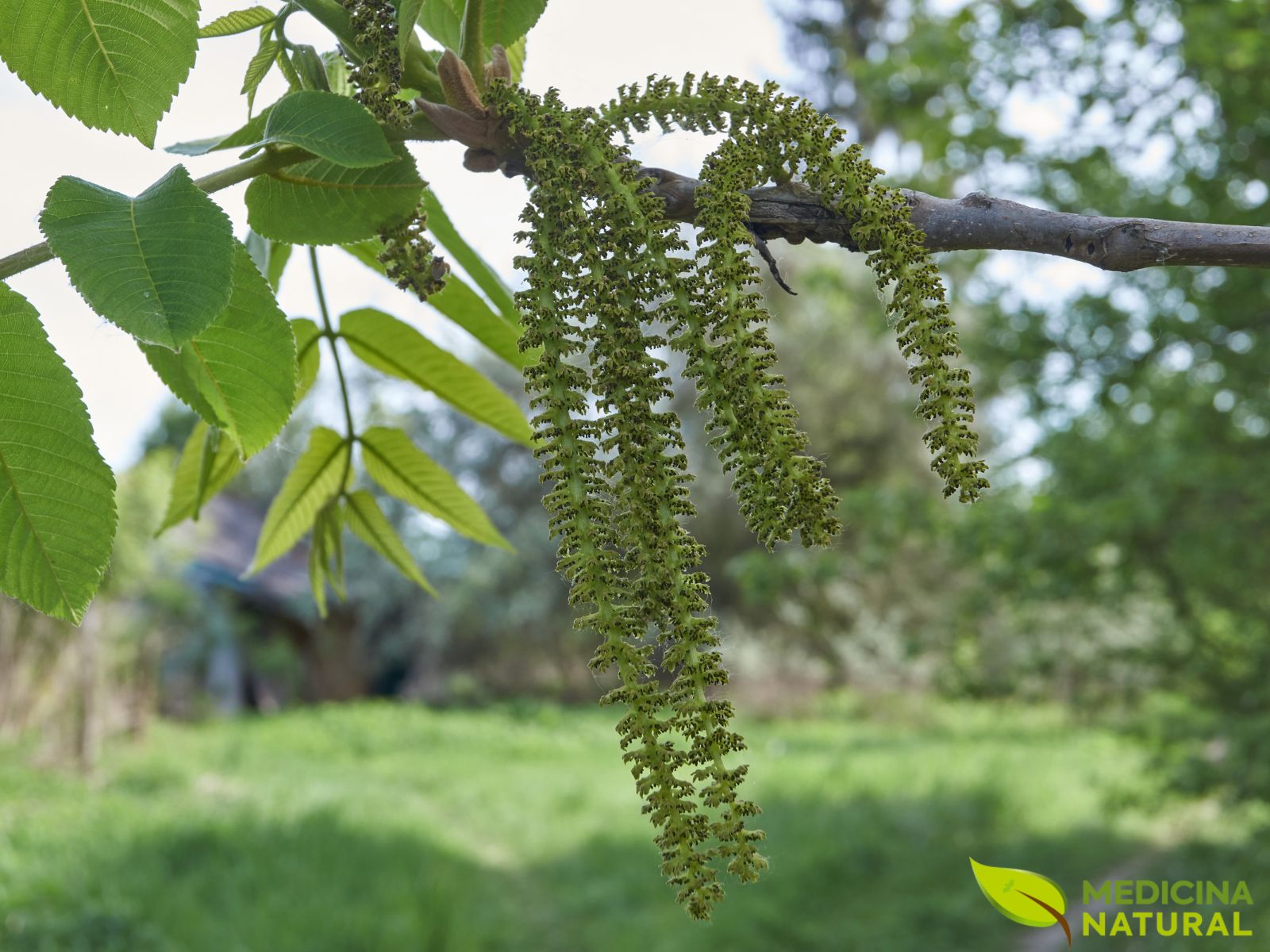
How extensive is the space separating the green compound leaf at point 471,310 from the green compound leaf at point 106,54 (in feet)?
1.08

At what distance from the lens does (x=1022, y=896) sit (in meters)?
1.87

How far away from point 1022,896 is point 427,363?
135cm

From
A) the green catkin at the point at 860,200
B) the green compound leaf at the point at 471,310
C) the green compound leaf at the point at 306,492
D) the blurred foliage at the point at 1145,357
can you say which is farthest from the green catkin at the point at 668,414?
the blurred foliage at the point at 1145,357

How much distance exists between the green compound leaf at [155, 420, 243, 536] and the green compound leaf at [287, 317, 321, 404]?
0.37 feet

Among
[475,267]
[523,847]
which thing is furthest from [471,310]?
[523,847]

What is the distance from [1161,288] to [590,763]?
782cm

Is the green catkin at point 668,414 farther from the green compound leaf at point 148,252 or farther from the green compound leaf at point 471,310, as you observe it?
the green compound leaf at point 471,310

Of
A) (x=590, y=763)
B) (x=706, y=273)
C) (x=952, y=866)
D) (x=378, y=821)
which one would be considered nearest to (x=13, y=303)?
(x=706, y=273)

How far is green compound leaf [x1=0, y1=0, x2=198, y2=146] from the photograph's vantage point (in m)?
0.76

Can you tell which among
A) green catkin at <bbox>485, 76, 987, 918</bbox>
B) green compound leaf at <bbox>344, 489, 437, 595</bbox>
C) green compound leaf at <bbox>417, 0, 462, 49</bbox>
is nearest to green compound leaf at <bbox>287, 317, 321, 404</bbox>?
green compound leaf at <bbox>344, 489, 437, 595</bbox>

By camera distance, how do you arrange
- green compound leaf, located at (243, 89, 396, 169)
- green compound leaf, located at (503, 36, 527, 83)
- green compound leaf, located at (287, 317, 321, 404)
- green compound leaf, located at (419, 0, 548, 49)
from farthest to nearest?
green compound leaf, located at (287, 317, 321, 404), green compound leaf, located at (503, 36, 527, 83), green compound leaf, located at (419, 0, 548, 49), green compound leaf, located at (243, 89, 396, 169)

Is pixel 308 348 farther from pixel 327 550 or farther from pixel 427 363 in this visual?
pixel 327 550

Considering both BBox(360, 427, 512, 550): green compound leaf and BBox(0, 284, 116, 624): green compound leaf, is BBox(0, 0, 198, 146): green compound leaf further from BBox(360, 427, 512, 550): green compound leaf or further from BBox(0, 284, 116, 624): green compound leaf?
BBox(360, 427, 512, 550): green compound leaf

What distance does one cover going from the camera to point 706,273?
0.76 meters
